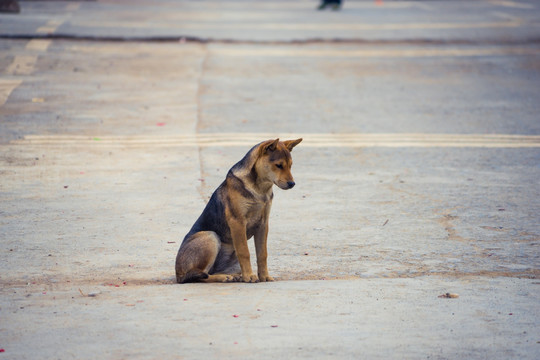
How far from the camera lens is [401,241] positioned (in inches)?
289

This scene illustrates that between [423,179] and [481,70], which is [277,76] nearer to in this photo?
[481,70]

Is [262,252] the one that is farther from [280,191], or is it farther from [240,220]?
[280,191]

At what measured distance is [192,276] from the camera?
6.09m

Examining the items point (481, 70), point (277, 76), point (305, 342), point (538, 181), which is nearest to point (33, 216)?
point (305, 342)

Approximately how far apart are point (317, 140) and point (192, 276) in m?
5.71

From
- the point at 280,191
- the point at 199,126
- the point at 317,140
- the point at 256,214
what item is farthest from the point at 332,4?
the point at 256,214

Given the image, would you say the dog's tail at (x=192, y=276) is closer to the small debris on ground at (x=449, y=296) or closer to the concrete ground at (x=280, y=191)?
the concrete ground at (x=280, y=191)

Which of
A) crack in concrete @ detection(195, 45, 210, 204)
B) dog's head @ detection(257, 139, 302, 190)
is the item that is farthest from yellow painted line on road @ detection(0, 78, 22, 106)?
dog's head @ detection(257, 139, 302, 190)

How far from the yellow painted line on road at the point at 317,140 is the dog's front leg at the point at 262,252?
4.81m

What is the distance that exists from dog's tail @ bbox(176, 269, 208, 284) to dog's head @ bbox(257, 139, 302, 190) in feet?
2.80

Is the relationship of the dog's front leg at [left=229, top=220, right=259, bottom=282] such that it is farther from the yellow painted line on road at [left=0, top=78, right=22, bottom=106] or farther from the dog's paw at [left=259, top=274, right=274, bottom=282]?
the yellow painted line on road at [left=0, top=78, right=22, bottom=106]

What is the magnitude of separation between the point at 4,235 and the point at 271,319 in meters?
3.14

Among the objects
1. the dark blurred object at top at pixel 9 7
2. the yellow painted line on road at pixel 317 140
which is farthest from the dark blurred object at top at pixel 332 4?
the yellow painted line on road at pixel 317 140

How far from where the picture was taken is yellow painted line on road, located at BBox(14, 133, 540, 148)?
10953 millimetres
